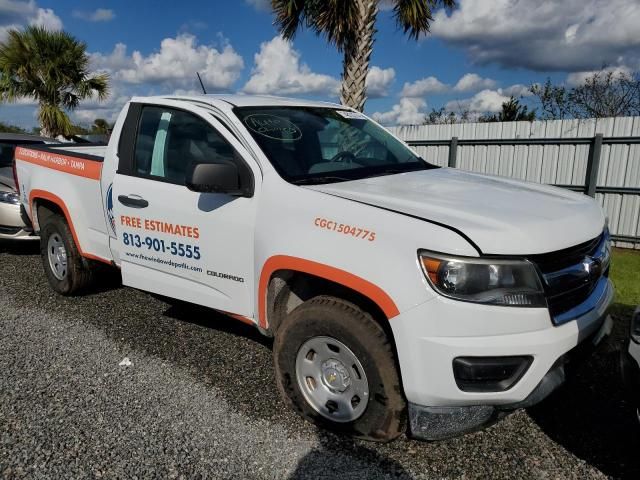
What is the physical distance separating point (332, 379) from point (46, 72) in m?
16.3

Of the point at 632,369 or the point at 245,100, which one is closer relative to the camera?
the point at 632,369

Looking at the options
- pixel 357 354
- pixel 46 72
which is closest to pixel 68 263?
pixel 357 354

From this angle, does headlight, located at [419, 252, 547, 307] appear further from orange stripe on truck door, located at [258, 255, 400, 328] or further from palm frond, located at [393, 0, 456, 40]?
palm frond, located at [393, 0, 456, 40]

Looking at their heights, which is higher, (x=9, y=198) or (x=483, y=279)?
(x=483, y=279)

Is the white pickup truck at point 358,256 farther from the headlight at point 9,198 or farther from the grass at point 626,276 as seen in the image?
the headlight at point 9,198

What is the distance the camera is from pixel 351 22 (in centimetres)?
1041

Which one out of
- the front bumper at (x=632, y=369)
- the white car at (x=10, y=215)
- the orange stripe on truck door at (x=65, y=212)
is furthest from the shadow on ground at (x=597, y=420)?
the white car at (x=10, y=215)

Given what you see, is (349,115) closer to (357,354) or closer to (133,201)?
(133,201)

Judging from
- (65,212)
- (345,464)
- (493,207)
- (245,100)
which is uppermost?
(245,100)

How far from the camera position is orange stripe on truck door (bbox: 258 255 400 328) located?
242 cm

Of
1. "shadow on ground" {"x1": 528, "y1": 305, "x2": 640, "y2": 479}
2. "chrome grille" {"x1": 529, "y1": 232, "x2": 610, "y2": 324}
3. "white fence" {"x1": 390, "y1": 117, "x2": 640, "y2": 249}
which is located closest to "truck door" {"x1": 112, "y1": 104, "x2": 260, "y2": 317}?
"chrome grille" {"x1": 529, "y1": 232, "x2": 610, "y2": 324}

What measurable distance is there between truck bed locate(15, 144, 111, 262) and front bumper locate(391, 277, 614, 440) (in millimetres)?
2866

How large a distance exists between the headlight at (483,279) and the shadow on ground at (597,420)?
620mm

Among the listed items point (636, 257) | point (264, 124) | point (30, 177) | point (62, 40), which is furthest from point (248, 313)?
point (62, 40)
